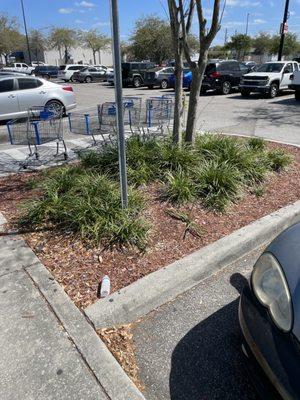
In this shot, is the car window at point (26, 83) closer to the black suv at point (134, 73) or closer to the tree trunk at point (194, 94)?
the tree trunk at point (194, 94)

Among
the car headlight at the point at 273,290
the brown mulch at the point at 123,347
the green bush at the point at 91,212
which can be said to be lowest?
the brown mulch at the point at 123,347

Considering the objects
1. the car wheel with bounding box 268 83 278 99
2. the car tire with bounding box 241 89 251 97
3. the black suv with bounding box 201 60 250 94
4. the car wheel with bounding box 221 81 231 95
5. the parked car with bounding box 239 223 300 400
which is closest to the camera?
the parked car with bounding box 239 223 300 400

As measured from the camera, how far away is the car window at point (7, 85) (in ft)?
34.2

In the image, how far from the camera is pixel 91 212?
3658 millimetres

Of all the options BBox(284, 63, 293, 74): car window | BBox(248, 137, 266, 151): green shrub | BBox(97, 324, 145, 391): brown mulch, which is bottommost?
BBox(97, 324, 145, 391): brown mulch

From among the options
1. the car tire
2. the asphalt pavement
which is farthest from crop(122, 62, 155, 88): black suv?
the asphalt pavement

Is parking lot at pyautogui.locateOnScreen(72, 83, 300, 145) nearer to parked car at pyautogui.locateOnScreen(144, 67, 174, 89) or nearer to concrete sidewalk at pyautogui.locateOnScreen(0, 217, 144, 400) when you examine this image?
concrete sidewalk at pyautogui.locateOnScreen(0, 217, 144, 400)

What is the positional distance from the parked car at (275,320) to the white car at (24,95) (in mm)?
9331

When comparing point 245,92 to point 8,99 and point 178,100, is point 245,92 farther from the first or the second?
point 178,100

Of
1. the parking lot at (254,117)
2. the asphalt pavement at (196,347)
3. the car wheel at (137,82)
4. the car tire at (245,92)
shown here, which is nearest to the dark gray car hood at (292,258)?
the asphalt pavement at (196,347)

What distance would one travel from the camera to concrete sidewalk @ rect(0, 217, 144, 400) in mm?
2098

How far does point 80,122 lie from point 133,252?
13.7 ft

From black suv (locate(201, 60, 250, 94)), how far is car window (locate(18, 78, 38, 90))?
1051 cm

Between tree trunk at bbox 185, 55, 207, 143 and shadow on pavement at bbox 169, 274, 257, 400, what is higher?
tree trunk at bbox 185, 55, 207, 143
